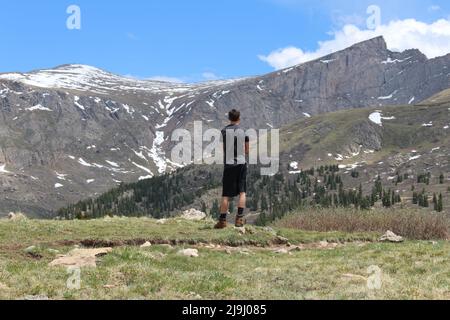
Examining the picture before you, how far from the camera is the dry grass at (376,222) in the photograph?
34125mm

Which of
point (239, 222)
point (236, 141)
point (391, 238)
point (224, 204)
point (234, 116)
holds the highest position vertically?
point (234, 116)

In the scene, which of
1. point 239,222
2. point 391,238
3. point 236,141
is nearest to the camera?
point 236,141

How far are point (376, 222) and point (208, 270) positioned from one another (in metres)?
23.7

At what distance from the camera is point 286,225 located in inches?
1581

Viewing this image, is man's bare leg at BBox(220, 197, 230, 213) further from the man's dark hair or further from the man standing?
the man's dark hair

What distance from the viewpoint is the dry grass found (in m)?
34.1

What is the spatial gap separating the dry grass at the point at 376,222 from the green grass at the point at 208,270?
12.4 meters

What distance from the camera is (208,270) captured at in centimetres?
1602

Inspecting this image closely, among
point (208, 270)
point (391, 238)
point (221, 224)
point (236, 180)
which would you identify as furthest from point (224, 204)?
point (391, 238)

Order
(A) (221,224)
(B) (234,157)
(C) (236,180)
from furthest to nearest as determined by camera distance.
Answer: (A) (221,224), (C) (236,180), (B) (234,157)

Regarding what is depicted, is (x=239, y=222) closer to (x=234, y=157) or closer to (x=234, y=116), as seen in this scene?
(x=234, y=157)
